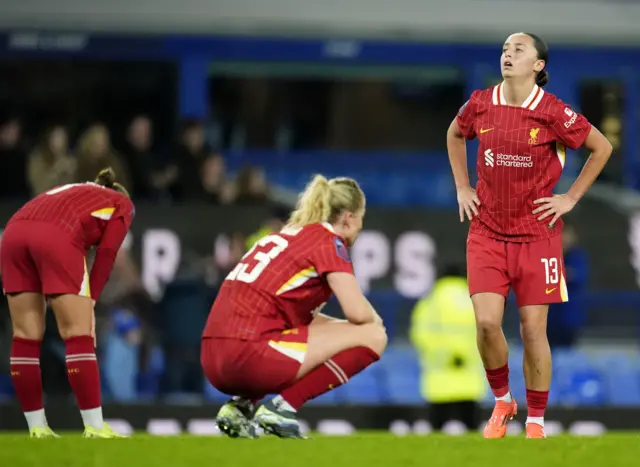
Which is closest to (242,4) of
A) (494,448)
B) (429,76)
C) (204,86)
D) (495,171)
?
(204,86)

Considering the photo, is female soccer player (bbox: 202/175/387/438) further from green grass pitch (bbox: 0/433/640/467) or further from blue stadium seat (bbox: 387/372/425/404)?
blue stadium seat (bbox: 387/372/425/404)

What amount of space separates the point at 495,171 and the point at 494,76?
11.3 metres

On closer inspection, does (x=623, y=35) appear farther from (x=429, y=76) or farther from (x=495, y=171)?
(x=495, y=171)

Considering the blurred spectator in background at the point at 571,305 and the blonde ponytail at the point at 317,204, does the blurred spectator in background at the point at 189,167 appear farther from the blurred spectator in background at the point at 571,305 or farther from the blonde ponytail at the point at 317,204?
the blonde ponytail at the point at 317,204

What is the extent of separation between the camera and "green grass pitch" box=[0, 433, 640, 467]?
602cm

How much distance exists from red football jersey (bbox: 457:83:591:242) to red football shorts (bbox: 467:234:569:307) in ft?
0.19

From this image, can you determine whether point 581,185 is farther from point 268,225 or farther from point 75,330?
point 268,225

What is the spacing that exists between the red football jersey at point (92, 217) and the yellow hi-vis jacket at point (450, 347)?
173 inches

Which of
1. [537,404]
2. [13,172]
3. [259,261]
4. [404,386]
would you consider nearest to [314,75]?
[13,172]

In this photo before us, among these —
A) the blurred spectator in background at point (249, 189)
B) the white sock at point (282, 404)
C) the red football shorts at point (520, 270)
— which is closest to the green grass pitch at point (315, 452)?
the white sock at point (282, 404)

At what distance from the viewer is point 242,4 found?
19.0 metres

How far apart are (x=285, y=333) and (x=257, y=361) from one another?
0.69 feet

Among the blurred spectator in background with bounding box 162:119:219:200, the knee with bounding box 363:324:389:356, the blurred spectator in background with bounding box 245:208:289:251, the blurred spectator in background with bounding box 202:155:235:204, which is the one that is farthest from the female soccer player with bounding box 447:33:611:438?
the blurred spectator in background with bounding box 162:119:219:200

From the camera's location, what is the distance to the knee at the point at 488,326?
7.81m
